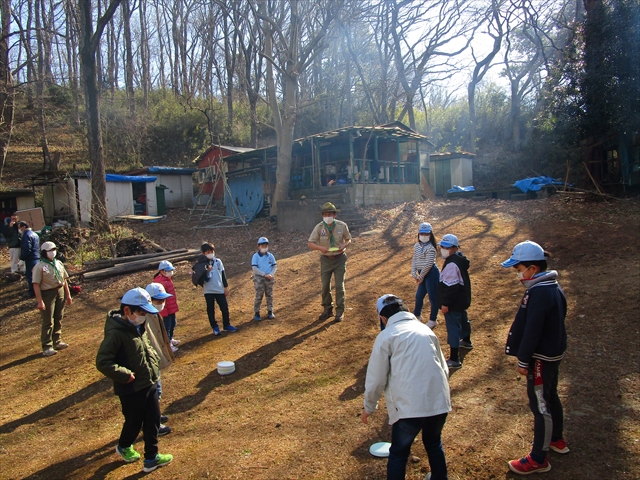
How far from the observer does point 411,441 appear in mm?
2834

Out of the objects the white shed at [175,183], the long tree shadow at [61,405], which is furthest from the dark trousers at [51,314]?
the white shed at [175,183]

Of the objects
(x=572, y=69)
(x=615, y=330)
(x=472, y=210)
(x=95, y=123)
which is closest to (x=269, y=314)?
(x=615, y=330)

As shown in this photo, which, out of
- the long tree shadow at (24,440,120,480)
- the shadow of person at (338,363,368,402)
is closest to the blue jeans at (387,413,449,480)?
the shadow of person at (338,363,368,402)

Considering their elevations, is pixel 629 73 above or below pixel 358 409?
above

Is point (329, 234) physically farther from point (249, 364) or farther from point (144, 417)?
point (144, 417)

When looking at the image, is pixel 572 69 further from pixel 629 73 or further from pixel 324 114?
pixel 324 114

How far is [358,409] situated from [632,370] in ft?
10.0

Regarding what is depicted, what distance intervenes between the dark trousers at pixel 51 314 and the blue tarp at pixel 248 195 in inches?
539

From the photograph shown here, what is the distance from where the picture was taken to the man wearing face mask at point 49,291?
6.93 meters

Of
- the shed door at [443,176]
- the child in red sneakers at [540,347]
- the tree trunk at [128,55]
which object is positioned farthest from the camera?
the tree trunk at [128,55]

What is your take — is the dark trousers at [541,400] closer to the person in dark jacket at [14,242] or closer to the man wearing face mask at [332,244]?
the man wearing face mask at [332,244]

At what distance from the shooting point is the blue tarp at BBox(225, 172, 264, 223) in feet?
71.5

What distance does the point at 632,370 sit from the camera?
4828mm

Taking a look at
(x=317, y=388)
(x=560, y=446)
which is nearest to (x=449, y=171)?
(x=317, y=388)
